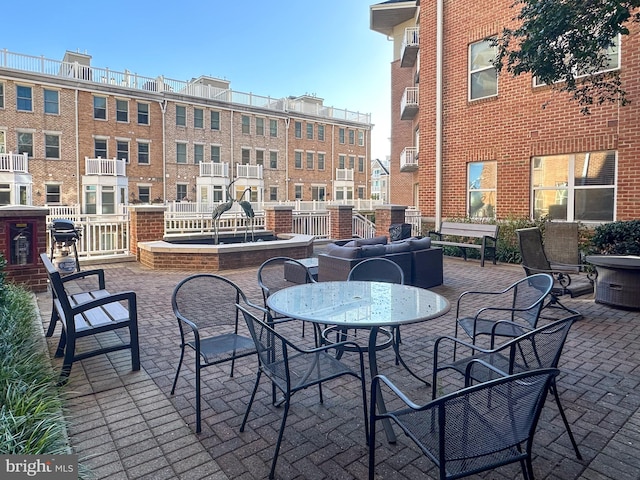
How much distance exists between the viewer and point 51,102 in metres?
24.0

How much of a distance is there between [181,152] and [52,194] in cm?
806

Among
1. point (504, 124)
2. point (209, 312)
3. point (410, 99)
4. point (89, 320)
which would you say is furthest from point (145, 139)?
point (209, 312)

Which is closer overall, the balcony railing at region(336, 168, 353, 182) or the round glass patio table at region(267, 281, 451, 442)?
the round glass patio table at region(267, 281, 451, 442)

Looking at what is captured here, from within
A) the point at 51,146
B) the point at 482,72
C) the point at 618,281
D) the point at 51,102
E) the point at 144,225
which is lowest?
the point at 618,281

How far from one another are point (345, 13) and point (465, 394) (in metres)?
17.3

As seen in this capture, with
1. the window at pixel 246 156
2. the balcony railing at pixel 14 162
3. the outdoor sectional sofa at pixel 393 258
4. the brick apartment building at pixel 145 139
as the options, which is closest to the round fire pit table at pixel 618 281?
the outdoor sectional sofa at pixel 393 258

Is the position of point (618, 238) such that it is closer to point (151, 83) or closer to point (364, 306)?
point (364, 306)

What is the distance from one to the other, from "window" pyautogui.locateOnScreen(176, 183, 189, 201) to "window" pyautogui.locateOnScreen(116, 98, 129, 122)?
5094 millimetres

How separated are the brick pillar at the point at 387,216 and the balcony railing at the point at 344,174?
79.9 ft

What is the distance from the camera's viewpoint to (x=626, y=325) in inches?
202

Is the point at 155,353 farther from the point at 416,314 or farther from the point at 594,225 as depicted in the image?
the point at 594,225

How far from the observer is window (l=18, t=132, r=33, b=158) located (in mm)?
23281

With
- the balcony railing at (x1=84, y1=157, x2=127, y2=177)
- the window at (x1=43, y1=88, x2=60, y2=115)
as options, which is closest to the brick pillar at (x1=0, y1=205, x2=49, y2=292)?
the balcony railing at (x1=84, y1=157, x2=127, y2=177)

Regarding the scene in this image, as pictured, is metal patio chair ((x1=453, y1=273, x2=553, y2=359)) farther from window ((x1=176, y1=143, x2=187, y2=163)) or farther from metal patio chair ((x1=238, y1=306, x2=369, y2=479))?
window ((x1=176, y1=143, x2=187, y2=163))
